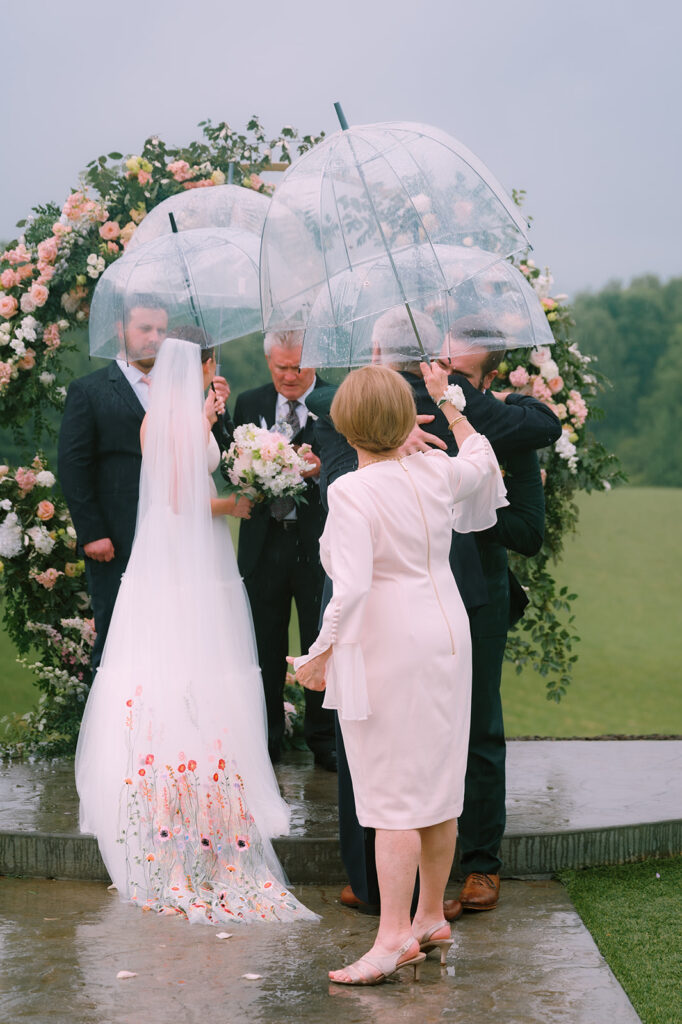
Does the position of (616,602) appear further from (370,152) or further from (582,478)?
(370,152)

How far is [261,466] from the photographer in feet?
13.8

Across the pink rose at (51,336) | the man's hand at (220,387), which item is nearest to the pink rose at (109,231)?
the pink rose at (51,336)

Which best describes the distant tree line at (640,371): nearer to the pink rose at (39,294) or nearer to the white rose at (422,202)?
the pink rose at (39,294)

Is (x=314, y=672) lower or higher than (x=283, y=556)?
lower

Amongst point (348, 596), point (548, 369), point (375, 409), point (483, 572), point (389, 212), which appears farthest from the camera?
point (548, 369)

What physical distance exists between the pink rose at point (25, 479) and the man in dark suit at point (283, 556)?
1.16 meters

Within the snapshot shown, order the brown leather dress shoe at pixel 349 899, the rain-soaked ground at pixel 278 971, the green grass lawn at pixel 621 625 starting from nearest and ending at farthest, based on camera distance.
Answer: the rain-soaked ground at pixel 278 971 → the brown leather dress shoe at pixel 349 899 → the green grass lawn at pixel 621 625

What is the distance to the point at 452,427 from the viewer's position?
10.9 feet

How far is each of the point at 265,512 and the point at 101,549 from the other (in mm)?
646

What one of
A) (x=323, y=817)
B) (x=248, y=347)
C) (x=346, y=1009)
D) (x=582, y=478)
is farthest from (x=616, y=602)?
(x=346, y=1009)

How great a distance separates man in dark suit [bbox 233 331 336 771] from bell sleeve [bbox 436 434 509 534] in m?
1.49

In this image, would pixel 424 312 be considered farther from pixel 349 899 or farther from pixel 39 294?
pixel 39 294

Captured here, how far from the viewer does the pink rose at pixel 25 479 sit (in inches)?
217

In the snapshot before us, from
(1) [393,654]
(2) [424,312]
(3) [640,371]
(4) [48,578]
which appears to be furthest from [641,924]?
(3) [640,371]
